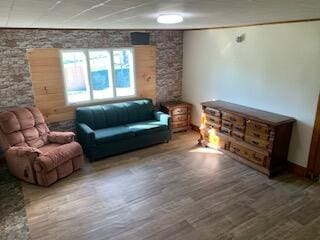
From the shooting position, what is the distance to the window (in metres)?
4.78

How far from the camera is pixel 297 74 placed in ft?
12.1

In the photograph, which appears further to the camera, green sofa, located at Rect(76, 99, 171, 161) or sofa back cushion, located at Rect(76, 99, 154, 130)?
sofa back cushion, located at Rect(76, 99, 154, 130)

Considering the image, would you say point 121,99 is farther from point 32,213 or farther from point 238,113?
point 32,213

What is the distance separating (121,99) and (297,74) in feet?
11.0

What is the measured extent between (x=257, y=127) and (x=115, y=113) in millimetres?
2685

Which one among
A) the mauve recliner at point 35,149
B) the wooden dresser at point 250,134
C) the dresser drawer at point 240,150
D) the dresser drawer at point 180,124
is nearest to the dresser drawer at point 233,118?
the wooden dresser at point 250,134

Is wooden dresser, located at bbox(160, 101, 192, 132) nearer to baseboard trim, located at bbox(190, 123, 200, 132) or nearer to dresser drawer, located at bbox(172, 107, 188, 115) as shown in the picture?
dresser drawer, located at bbox(172, 107, 188, 115)

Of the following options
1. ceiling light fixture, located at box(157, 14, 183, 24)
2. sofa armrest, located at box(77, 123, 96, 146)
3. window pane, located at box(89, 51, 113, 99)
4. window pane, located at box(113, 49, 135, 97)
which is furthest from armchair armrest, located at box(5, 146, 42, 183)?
ceiling light fixture, located at box(157, 14, 183, 24)

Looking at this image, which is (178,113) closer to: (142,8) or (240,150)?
(240,150)

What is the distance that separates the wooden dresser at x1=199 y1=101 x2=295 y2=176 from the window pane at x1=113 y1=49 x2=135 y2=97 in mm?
1748

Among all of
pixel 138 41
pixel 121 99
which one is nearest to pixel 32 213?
pixel 121 99

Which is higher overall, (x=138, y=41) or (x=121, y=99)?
(x=138, y=41)

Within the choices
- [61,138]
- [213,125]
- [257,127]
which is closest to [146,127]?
[213,125]

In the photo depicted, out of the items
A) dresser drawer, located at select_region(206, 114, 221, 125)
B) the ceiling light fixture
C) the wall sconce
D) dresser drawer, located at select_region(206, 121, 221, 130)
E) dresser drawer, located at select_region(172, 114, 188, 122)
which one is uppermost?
the ceiling light fixture
